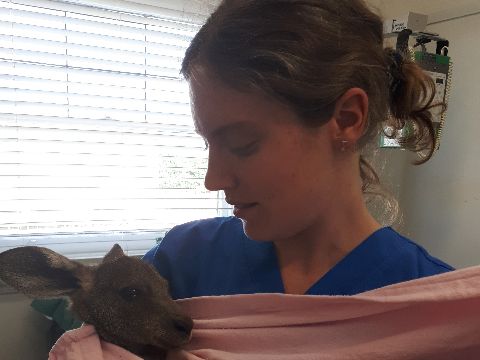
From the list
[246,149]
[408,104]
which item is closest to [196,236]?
[246,149]

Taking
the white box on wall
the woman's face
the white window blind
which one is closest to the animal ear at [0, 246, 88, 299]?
the woman's face

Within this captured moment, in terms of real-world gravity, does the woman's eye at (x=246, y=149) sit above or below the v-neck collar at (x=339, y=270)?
above

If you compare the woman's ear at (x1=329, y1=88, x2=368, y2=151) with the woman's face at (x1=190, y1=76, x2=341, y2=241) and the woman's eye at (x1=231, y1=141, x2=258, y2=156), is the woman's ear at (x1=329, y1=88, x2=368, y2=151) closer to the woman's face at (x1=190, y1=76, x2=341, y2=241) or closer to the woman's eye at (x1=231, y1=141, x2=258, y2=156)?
the woman's face at (x1=190, y1=76, x2=341, y2=241)

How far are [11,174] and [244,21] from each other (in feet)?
4.91

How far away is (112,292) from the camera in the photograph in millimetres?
893

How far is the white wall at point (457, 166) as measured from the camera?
1.98 meters

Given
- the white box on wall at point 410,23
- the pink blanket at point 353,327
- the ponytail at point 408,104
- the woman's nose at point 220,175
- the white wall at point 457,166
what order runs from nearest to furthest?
the pink blanket at point 353,327
the woman's nose at point 220,175
the ponytail at point 408,104
the white box on wall at point 410,23
the white wall at point 457,166

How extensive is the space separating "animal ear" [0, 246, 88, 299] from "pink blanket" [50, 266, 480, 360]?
5.1 inches

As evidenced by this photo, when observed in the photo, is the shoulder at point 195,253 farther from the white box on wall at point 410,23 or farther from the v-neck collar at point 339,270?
the white box on wall at point 410,23

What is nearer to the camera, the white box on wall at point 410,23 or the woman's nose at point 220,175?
the woman's nose at point 220,175

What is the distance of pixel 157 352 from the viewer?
864 millimetres

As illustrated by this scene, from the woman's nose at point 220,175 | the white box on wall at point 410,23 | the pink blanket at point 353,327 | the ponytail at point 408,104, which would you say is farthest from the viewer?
the white box on wall at point 410,23

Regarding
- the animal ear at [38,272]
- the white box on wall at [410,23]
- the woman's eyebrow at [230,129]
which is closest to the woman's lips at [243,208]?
the woman's eyebrow at [230,129]

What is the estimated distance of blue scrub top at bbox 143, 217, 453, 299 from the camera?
2.74 ft
